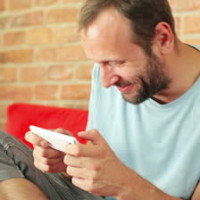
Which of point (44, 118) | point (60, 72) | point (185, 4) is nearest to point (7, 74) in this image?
point (60, 72)

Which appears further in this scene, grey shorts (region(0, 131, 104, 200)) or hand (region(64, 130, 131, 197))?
grey shorts (region(0, 131, 104, 200))

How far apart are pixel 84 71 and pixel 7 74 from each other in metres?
0.51

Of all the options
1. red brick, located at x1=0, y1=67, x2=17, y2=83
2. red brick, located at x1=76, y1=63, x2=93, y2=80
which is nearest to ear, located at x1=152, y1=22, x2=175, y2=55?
red brick, located at x1=76, y1=63, x2=93, y2=80

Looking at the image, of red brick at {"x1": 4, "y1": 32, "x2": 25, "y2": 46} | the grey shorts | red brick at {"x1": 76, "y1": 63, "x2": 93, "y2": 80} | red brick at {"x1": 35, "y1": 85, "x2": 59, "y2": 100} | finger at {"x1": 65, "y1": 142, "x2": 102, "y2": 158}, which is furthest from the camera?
red brick at {"x1": 4, "y1": 32, "x2": 25, "y2": 46}

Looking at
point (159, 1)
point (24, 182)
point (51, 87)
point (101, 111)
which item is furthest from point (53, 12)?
point (24, 182)

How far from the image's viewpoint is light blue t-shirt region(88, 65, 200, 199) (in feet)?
3.98

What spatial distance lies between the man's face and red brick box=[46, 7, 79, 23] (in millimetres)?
819

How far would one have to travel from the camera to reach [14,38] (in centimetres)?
222

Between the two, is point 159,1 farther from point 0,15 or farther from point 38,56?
point 0,15

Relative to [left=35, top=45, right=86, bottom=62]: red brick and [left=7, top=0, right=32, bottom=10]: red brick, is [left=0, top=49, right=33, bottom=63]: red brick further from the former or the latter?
[left=7, top=0, right=32, bottom=10]: red brick

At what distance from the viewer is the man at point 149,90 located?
46.4 inches

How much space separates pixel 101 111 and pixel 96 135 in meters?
0.41

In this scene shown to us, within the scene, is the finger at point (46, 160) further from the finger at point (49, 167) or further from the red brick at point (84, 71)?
the red brick at point (84, 71)

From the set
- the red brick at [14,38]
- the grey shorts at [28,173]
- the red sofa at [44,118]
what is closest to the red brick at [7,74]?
the red brick at [14,38]
